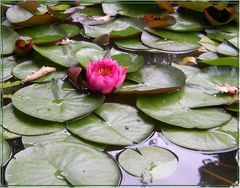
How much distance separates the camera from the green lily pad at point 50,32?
1.63m

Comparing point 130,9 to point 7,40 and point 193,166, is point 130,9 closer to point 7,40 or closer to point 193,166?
point 7,40

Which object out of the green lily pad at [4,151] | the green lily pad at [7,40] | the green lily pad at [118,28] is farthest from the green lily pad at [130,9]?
the green lily pad at [4,151]

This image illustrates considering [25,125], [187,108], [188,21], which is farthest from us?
[188,21]

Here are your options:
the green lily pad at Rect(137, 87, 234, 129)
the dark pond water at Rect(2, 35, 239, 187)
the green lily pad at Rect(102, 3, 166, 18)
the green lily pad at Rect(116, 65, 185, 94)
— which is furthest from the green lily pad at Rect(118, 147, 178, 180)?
the green lily pad at Rect(102, 3, 166, 18)

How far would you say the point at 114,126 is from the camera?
1.17 meters

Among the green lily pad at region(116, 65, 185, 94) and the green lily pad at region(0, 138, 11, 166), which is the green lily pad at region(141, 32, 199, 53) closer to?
the green lily pad at region(116, 65, 185, 94)

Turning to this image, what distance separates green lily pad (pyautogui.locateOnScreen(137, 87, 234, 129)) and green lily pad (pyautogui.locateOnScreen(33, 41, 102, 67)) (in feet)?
1.13

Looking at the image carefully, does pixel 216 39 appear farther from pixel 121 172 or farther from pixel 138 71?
pixel 121 172

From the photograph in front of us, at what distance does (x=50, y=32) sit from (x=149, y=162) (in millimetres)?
873

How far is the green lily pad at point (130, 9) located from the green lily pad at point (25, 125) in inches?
34.7

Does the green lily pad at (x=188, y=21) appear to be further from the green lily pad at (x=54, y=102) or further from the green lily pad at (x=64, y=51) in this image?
the green lily pad at (x=54, y=102)

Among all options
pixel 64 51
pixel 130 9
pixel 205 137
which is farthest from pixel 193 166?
pixel 130 9

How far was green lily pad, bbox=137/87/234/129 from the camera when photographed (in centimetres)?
120

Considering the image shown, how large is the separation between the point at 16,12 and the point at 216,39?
0.90 meters
